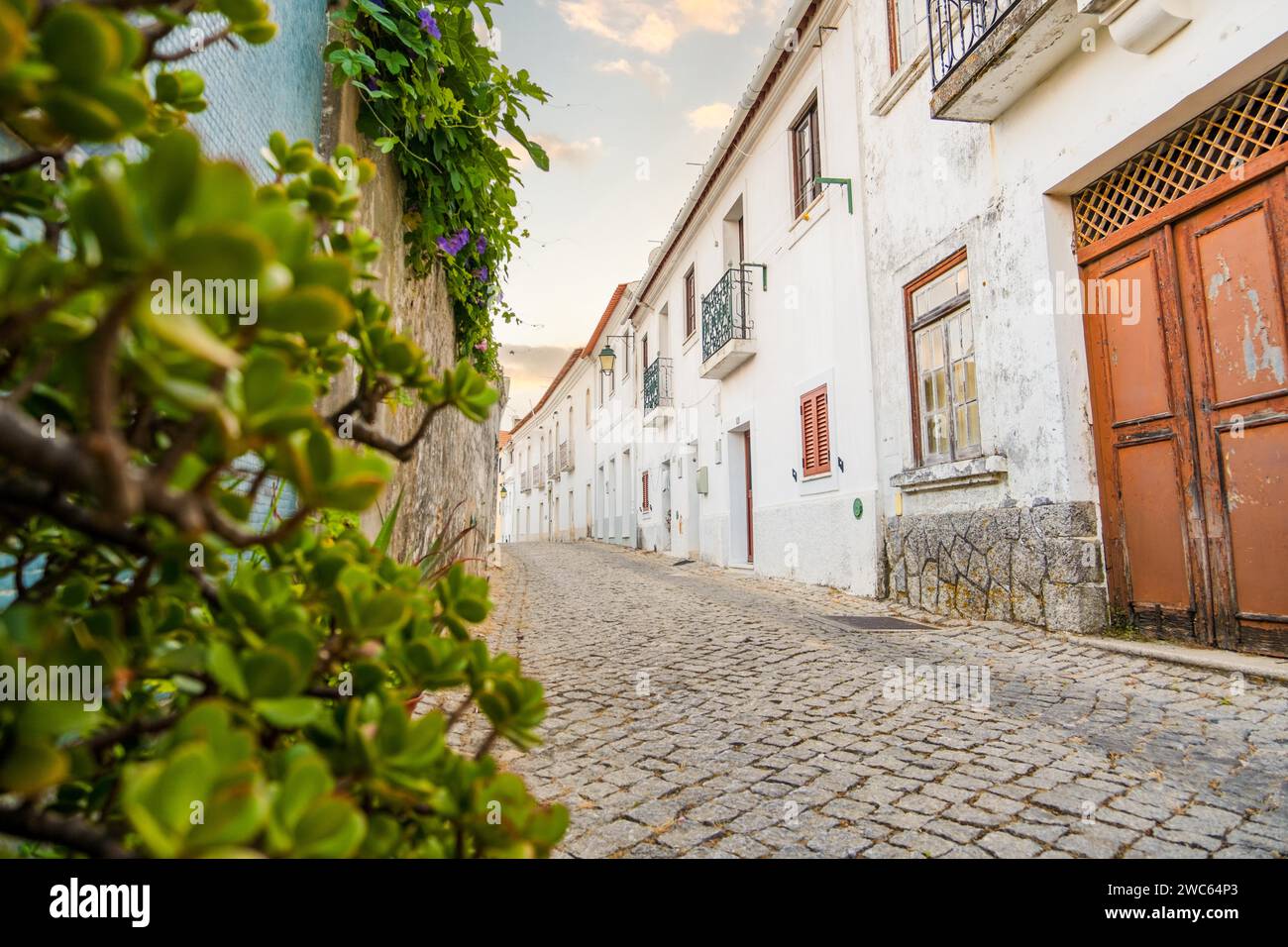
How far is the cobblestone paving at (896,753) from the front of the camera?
6.72ft

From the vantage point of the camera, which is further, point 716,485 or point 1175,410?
point 716,485

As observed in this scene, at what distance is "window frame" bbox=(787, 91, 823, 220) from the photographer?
28.8ft

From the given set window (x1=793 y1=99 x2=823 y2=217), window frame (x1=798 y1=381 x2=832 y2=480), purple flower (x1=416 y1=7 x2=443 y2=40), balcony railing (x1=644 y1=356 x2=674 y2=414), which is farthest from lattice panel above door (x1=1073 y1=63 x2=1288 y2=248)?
balcony railing (x1=644 y1=356 x2=674 y2=414)

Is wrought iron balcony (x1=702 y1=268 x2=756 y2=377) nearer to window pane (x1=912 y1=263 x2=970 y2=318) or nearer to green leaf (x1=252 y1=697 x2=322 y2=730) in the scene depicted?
window pane (x1=912 y1=263 x2=970 y2=318)

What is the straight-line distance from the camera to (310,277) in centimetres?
46

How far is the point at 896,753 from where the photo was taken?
2723 mm

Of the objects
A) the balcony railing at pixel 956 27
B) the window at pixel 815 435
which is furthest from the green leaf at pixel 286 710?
the window at pixel 815 435

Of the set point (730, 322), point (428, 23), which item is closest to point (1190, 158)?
point (428, 23)

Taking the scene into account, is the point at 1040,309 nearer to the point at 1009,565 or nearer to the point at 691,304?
the point at 1009,565

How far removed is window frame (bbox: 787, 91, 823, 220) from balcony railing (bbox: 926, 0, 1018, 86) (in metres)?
2.47

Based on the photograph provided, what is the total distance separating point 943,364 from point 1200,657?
126 inches

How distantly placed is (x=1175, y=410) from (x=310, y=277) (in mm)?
5288
